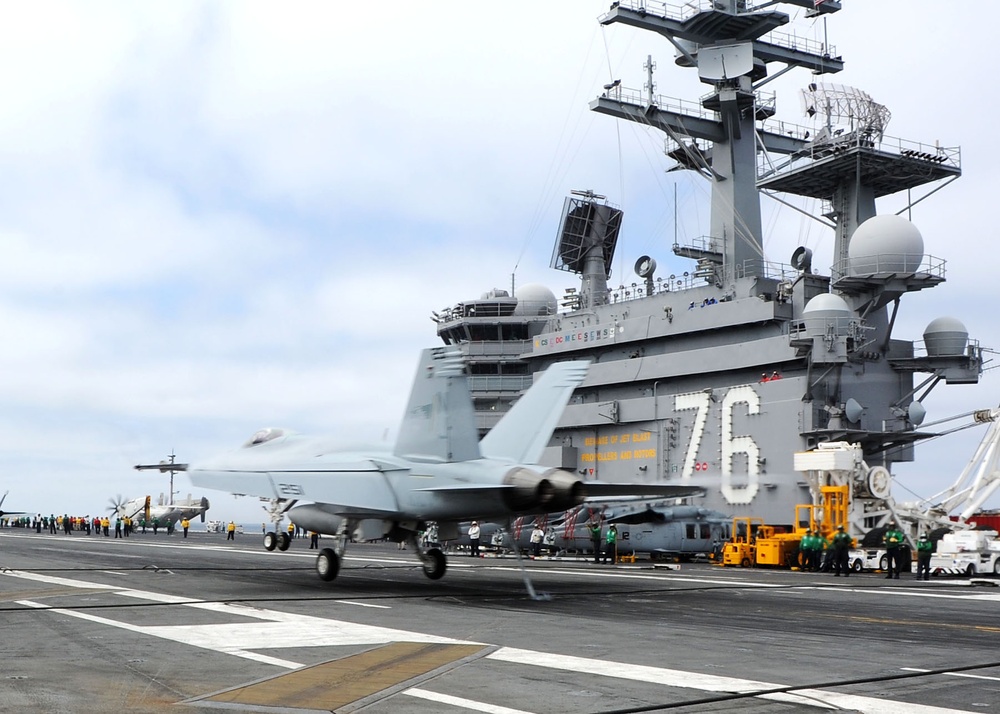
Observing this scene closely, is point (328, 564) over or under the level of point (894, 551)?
over

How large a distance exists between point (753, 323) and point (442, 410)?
2693 cm

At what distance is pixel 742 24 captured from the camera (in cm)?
4341

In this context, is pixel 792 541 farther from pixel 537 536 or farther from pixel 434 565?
pixel 434 565

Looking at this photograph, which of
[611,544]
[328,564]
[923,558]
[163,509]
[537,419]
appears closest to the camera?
[537,419]

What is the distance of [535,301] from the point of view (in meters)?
58.6

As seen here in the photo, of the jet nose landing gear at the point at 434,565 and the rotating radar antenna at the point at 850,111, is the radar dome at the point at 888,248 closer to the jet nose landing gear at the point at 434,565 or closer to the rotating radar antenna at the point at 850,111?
the rotating radar antenna at the point at 850,111

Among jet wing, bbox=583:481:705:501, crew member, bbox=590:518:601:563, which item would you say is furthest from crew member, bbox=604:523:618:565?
jet wing, bbox=583:481:705:501

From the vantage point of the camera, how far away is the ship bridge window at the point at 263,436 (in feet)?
71.7

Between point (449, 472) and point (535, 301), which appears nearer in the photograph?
point (449, 472)

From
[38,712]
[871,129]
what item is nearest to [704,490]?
[38,712]

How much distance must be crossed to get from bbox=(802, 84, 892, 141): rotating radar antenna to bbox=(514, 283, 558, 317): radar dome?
22.0 meters

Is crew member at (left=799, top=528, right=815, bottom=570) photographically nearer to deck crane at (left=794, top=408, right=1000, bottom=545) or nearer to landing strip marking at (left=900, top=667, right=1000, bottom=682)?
deck crane at (left=794, top=408, right=1000, bottom=545)

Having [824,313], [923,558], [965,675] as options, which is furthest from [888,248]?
[965,675]

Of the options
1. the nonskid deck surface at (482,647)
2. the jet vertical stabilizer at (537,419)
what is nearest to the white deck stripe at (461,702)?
the nonskid deck surface at (482,647)
